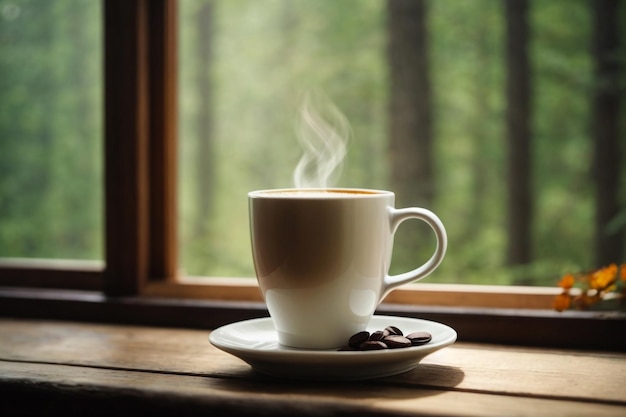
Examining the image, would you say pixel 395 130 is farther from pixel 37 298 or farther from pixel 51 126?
pixel 37 298

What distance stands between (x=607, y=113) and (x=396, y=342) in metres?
3.96

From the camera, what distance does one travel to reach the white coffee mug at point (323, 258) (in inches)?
28.0

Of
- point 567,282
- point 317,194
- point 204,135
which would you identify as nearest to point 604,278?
point 567,282

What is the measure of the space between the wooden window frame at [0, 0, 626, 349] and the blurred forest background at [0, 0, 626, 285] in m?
0.59

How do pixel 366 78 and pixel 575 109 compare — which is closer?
pixel 575 109

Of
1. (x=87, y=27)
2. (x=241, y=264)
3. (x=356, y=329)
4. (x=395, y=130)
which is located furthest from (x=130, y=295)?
(x=241, y=264)

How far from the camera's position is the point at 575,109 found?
5.38 metres

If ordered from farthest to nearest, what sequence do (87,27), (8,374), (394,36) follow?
(394,36) → (87,27) → (8,374)

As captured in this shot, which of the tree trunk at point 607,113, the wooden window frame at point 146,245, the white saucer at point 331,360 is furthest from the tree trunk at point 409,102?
the white saucer at point 331,360

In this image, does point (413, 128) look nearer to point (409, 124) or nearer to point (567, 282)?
point (409, 124)

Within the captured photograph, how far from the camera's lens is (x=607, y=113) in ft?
13.8

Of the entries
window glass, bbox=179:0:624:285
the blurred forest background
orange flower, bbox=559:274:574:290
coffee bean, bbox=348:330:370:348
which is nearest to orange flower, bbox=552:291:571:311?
orange flower, bbox=559:274:574:290

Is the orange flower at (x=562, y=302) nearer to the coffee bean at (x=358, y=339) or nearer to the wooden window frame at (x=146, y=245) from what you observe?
the wooden window frame at (x=146, y=245)

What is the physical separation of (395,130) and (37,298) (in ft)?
9.71
